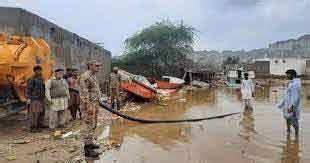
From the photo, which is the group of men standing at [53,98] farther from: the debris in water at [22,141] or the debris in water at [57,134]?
the debris in water at [22,141]

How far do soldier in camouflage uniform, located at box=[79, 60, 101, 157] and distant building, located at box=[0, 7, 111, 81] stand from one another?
549 centimetres

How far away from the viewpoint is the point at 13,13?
477 inches

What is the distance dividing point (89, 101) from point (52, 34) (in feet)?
26.1

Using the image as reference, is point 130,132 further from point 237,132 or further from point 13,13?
point 13,13

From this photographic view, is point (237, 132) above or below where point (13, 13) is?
below

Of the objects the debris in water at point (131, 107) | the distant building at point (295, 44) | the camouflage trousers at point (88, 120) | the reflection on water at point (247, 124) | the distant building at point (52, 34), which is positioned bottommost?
the reflection on water at point (247, 124)

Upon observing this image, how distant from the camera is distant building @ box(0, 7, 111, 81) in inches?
477

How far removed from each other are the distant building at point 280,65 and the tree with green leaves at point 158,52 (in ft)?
62.9

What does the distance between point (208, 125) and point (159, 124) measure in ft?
4.72

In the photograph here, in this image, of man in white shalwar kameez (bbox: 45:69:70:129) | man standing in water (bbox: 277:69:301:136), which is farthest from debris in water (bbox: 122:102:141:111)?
man standing in water (bbox: 277:69:301:136)

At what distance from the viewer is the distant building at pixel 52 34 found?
12.1m

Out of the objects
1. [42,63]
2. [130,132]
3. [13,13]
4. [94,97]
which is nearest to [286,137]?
[130,132]

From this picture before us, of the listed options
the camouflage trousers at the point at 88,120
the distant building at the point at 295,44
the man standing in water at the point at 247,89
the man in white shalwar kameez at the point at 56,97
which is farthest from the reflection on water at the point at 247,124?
the distant building at the point at 295,44

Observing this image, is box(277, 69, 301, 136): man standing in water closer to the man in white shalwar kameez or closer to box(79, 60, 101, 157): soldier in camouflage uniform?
box(79, 60, 101, 157): soldier in camouflage uniform
